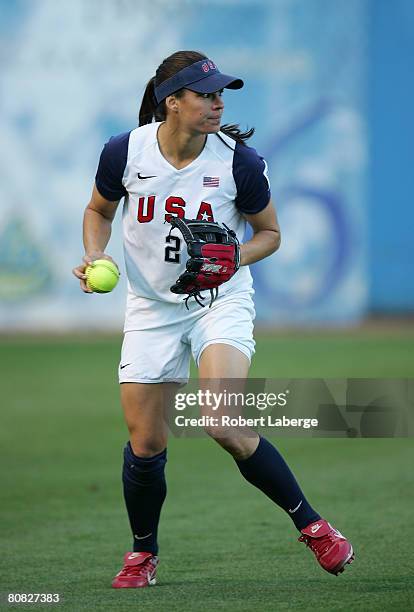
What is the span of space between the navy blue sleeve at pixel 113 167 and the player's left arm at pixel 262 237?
540 mm

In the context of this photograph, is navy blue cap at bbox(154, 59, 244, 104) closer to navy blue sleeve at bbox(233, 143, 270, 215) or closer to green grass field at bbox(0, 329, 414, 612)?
navy blue sleeve at bbox(233, 143, 270, 215)

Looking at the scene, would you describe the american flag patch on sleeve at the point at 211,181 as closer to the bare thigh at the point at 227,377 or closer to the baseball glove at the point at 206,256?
the baseball glove at the point at 206,256

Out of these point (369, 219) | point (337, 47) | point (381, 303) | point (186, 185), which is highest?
point (337, 47)

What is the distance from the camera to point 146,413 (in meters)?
4.69

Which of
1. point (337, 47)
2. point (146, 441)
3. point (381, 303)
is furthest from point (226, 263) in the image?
point (381, 303)

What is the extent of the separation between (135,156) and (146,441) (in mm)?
1152

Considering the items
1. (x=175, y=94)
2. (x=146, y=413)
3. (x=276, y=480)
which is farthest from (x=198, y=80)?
(x=276, y=480)

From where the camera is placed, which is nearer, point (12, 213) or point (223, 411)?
point (223, 411)

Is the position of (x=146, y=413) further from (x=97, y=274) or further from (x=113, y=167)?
(x=113, y=167)

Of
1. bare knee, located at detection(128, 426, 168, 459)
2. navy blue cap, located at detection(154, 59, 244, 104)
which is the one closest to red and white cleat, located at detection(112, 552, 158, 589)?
bare knee, located at detection(128, 426, 168, 459)

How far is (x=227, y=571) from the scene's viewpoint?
16.0 ft

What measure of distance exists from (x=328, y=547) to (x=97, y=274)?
4.54 feet

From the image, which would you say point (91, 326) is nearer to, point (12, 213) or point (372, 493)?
point (12, 213)

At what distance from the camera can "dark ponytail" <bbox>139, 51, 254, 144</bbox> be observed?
15.4ft
